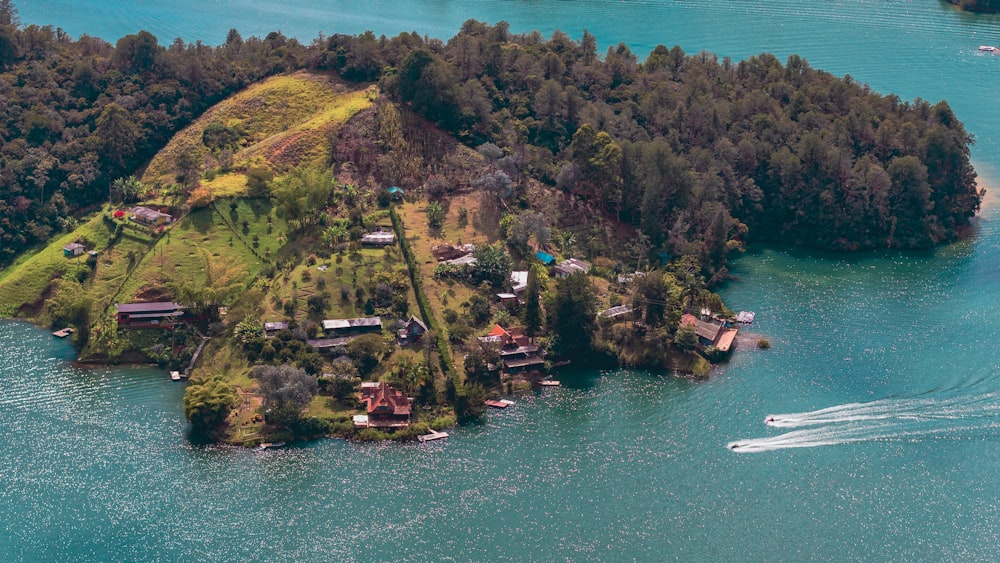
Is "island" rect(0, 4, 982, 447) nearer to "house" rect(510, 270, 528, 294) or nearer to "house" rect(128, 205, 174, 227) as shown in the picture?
"house" rect(128, 205, 174, 227)

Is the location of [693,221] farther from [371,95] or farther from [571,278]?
[371,95]

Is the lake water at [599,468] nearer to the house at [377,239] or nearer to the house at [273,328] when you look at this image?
the house at [273,328]

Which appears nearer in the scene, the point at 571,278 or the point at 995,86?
the point at 571,278

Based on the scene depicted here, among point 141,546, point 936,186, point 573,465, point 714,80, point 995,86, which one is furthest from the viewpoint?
point 995,86

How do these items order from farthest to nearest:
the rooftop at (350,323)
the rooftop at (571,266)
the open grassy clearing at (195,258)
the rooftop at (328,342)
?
the rooftop at (571,266), the open grassy clearing at (195,258), the rooftop at (350,323), the rooftop at (328,342)

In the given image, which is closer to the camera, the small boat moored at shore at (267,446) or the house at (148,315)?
the small boat moored at shore at (267,446)

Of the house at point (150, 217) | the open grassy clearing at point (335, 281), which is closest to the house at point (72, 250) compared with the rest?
the house at point (150, 217)

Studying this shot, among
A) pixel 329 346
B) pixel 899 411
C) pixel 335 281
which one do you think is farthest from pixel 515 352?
pixel 899 411

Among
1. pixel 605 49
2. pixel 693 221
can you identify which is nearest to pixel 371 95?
pixel 693 221
